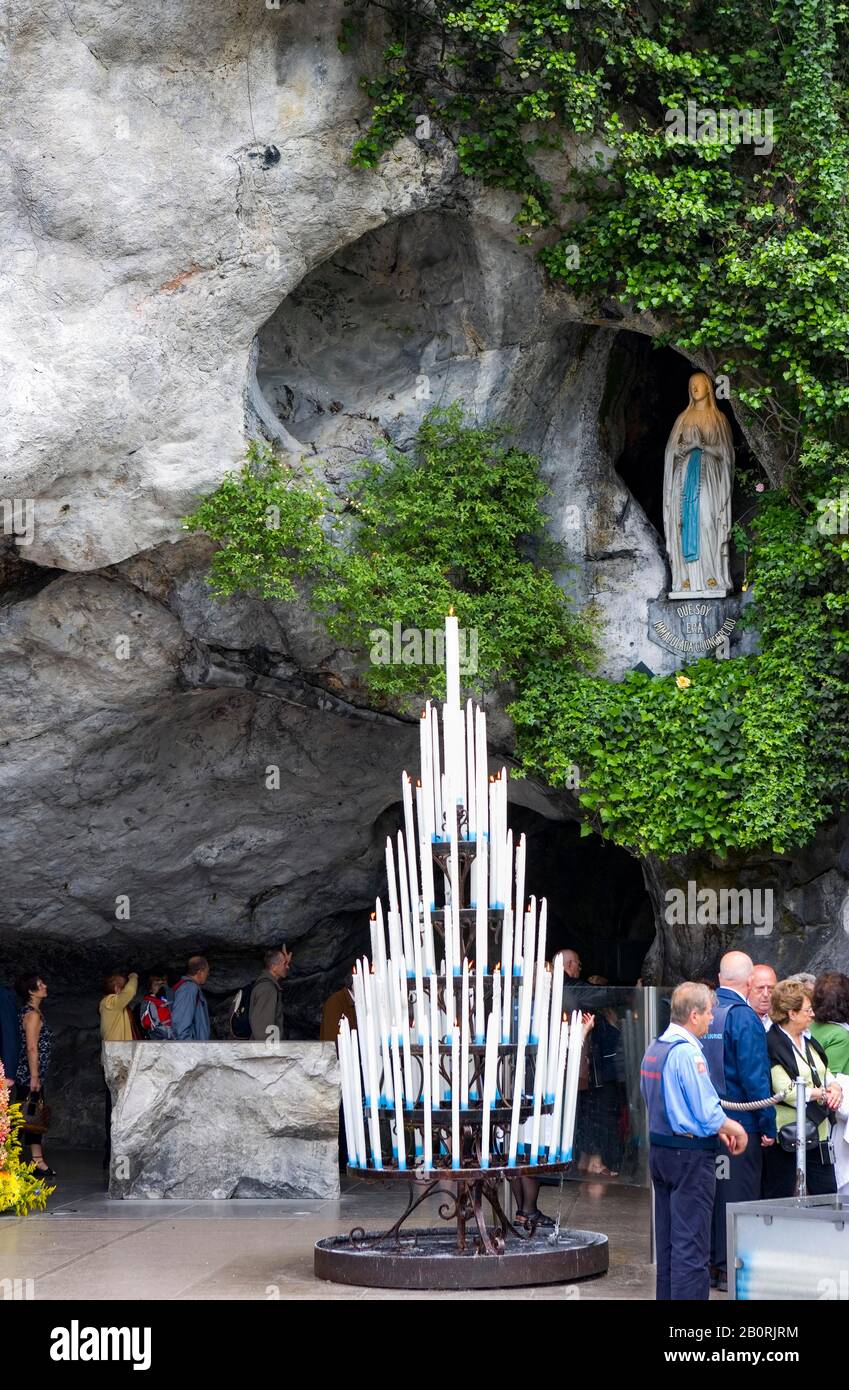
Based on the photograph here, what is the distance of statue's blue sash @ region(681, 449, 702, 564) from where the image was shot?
11688 mm

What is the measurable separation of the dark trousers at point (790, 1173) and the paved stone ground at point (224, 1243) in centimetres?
75

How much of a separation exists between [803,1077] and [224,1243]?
12.1 ft

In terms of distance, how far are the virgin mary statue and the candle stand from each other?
5.13m

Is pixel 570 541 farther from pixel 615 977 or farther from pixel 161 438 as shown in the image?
pixel 615 977

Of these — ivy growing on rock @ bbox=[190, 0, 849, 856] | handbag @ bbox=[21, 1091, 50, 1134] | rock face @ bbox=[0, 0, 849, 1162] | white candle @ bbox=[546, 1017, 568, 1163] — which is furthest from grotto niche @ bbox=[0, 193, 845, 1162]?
white candle @ bbox=[546, 1017, 568, 1163]

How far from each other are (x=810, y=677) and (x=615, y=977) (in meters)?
5.45

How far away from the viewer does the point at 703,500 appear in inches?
459

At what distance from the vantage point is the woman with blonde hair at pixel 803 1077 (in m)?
6.37

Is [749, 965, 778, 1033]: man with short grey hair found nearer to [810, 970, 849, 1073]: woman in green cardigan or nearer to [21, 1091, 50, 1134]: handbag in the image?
[810, 970, 849, 1073]: woman in green cardigan

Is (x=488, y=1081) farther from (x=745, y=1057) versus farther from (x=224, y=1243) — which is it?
(x=224, y=1243)

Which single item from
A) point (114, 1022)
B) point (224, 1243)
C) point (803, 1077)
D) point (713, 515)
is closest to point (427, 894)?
point (803, 1077)

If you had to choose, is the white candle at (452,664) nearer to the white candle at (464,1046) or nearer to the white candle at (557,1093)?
the white candle at (464,1046)
